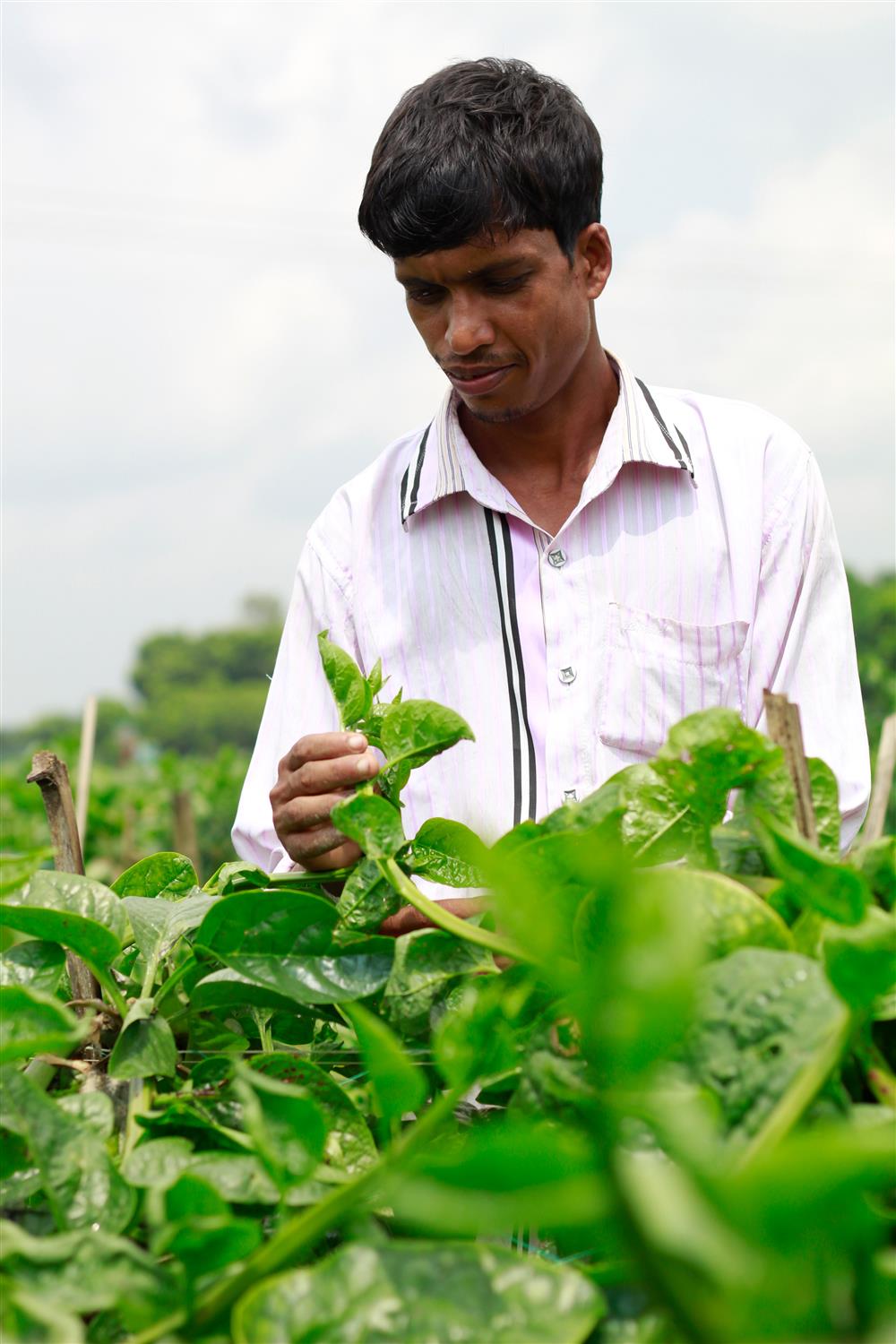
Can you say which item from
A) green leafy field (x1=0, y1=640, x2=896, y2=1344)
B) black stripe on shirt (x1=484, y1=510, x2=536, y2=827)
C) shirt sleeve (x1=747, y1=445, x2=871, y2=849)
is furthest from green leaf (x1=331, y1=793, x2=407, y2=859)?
black stripe on shirt (x1=484, y1=510, x2=536, y2=827)

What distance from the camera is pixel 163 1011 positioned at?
80 cm

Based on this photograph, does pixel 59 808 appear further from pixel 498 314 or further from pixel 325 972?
pixel 498 314

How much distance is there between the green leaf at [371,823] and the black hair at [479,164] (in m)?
1.37

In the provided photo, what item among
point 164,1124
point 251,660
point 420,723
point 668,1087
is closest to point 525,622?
point 420,723

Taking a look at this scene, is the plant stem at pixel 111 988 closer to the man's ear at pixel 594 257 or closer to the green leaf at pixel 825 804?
the green leaf at pixel 825 804

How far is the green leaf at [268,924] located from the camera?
0.75m

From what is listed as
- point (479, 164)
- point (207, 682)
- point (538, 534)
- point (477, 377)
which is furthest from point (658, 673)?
point (207, 682)

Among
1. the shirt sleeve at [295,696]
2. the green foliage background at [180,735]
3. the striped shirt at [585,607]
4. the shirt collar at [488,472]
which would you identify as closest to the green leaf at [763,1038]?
the shirt sleeve at [295,696]

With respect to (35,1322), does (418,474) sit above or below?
above

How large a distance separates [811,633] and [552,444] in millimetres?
589

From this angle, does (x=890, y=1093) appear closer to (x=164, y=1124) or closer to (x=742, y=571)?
(x=164, y=1124)

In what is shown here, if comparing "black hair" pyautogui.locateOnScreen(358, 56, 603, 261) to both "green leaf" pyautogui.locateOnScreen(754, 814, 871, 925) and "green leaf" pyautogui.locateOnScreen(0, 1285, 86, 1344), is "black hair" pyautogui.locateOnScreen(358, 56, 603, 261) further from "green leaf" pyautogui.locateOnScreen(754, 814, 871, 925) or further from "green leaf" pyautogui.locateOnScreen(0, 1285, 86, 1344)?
"green leaf" pyautogui.locateOnScreen(0, 1285, 86, 1344)

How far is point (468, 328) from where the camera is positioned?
1905 millimetres

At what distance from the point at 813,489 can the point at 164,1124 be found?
1753 mm
